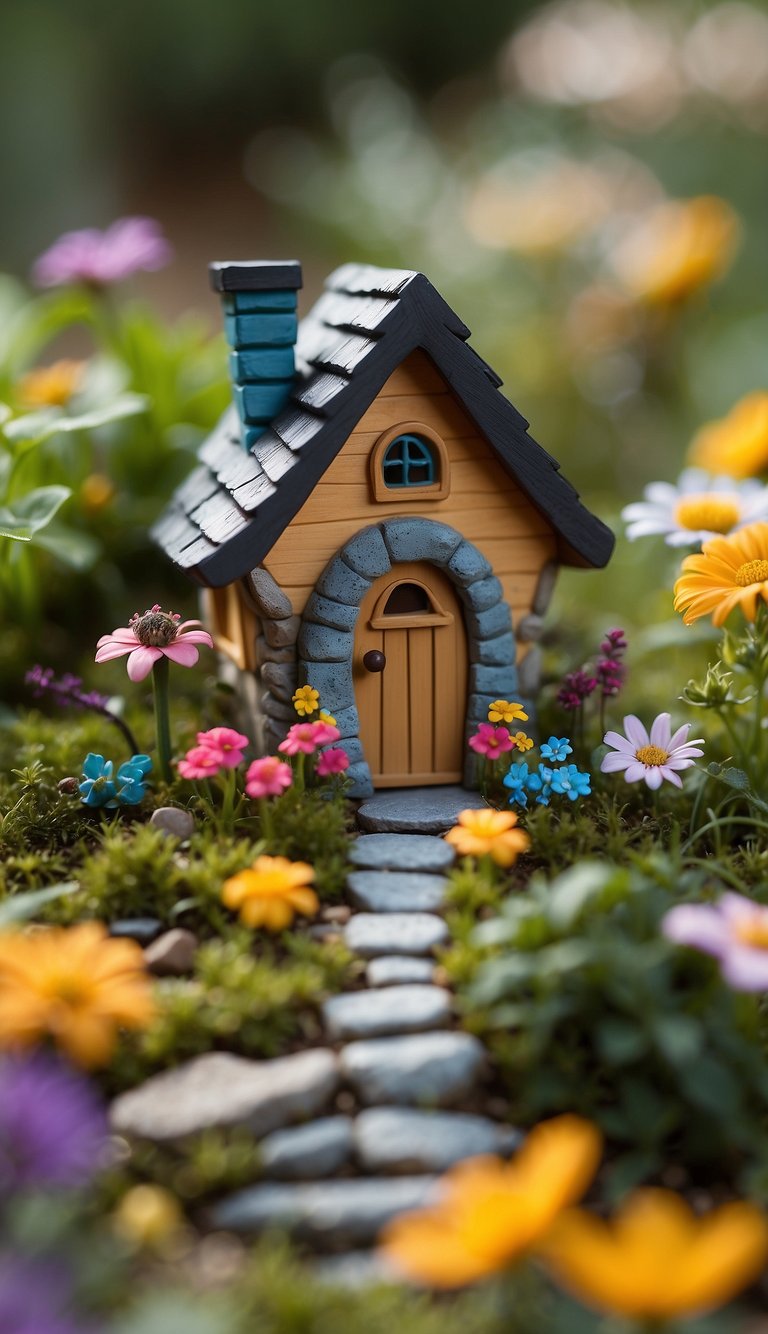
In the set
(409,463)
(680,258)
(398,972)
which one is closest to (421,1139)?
(398,972)

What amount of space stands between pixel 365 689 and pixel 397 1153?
123 centimetres

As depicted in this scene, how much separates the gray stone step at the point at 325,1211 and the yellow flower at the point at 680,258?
3.90 m

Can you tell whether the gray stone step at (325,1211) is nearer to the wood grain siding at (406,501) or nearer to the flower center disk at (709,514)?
the wood grain siding at (406,501)

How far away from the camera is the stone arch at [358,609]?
9.64ft

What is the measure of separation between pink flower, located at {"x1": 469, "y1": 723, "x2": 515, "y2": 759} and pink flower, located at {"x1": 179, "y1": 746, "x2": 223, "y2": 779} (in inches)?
23.4

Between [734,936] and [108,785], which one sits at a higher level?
[108,785]

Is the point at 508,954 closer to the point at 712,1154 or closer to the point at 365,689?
the point at 712,1154

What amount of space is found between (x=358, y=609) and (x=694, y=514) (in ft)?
3.07

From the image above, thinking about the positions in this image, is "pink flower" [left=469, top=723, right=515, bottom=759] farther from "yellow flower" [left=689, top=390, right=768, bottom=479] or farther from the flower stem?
"yellow flower" [left=689, top=390, right=768, bottom=479]

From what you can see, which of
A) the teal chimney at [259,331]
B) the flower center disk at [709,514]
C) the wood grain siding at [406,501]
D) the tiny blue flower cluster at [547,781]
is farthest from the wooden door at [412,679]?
the flower center disk at [709,514]

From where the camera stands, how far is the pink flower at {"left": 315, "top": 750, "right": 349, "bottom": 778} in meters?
2.76

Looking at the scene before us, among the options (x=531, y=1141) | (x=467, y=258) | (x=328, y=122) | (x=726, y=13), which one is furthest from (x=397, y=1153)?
(x=328, y=122)

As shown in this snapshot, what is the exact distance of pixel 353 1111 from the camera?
2225mm

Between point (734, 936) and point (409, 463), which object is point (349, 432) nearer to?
point (409, 463)
